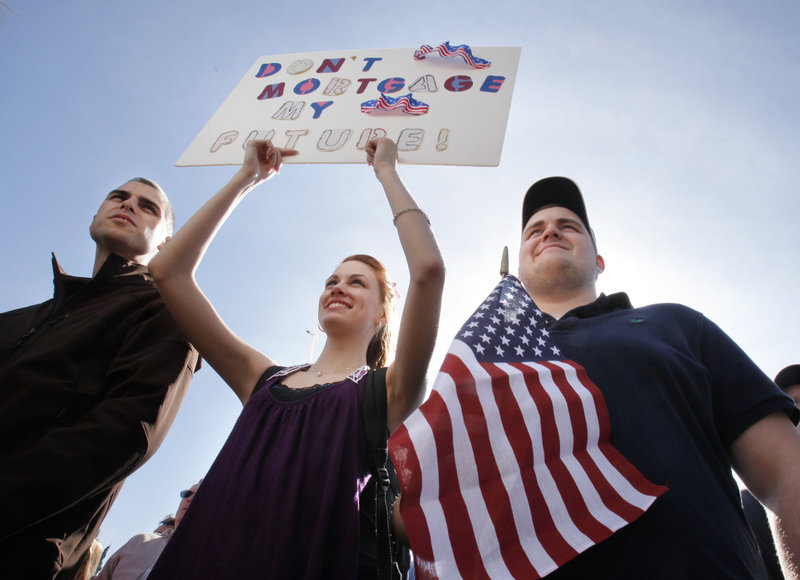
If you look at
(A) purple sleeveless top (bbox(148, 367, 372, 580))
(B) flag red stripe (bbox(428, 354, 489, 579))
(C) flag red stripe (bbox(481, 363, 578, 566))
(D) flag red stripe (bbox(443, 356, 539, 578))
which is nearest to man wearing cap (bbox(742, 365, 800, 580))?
(C) flag red stripe (bbox(481, 363, 578, 566))

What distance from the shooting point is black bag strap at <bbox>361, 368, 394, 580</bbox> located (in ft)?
5.34

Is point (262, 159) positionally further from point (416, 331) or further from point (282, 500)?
point (282, 500)

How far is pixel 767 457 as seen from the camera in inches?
66.8

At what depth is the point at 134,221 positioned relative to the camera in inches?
122

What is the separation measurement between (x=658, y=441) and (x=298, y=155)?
93.4 inches

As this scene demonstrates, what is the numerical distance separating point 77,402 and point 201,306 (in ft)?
2.02

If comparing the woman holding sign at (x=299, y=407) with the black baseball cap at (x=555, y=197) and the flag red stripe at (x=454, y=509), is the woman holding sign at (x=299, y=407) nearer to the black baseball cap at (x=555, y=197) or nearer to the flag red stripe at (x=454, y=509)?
the flag red stripe at (x=454, y=509)

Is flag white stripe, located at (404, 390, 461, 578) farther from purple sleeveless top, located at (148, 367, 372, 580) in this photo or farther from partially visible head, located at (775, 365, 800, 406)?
partially visible head, located at (775, 365, 800, 406)

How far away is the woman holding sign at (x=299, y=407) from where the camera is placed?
1.68m

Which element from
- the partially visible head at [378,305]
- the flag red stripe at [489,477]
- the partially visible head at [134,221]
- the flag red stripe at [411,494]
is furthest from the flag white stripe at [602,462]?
the partially visible head at [134,221]

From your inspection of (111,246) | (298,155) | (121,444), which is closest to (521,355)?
(121,444)

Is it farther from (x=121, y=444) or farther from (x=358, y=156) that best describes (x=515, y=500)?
(x=358, y=156)

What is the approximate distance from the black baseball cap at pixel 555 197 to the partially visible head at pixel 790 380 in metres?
2.35

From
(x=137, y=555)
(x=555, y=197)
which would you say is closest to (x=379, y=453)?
(x=555, y=197)
